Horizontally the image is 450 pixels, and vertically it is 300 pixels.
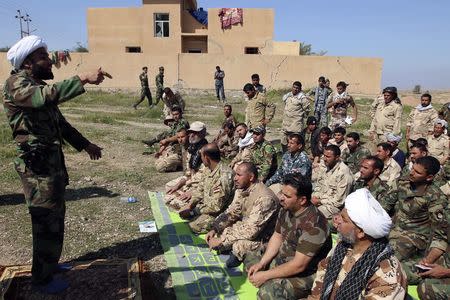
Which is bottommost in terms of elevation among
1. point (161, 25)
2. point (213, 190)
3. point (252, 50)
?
point (213, 190)

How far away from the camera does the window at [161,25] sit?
26000mm

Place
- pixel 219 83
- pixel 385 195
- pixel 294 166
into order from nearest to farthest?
pixel 385 195
pixel 294 166
pixel 219 83

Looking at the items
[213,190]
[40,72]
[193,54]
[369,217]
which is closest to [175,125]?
[213,190]

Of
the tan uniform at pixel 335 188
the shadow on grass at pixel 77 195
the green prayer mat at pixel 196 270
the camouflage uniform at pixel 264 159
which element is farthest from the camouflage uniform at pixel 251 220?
the shadow on grass at pixel 77 195

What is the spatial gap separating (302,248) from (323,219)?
0.96ft

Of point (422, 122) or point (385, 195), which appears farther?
point (422, 122)

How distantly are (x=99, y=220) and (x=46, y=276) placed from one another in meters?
1.91

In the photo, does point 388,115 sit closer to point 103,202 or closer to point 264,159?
point 264,159

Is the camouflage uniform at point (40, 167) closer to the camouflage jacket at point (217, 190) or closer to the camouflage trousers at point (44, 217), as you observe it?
the camouflage trousers at point (44, 217)

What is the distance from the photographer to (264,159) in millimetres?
6305

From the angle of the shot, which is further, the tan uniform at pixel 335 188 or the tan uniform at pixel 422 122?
the tan uniform at pixel 422 122

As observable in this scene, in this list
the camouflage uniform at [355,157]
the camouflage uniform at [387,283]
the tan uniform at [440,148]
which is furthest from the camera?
the tan uniform at [440,148]

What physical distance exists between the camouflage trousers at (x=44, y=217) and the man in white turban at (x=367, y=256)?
2.20 m

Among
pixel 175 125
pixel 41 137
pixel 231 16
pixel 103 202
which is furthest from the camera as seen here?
pixel 231 16
